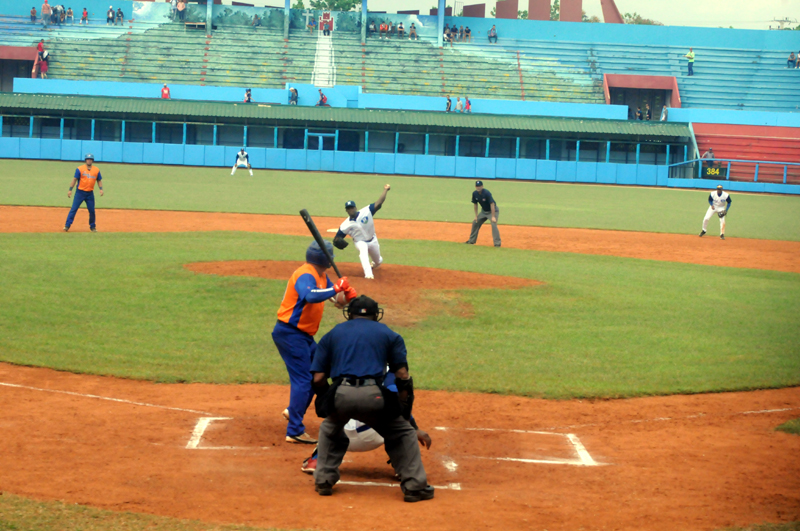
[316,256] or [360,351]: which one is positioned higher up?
[316,256]

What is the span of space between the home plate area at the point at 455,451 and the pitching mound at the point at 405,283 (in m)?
5.13

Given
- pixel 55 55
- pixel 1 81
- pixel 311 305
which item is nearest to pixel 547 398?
pixel 311 305

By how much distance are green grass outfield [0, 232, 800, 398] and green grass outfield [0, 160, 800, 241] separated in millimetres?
11701

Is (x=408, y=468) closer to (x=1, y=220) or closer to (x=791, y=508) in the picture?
(x=791, y=508)

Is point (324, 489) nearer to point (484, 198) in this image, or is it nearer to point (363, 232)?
point (363, 232)

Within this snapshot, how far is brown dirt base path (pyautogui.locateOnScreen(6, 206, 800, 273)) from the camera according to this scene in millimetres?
23828

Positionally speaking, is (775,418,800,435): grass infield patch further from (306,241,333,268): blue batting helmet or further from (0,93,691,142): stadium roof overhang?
(0,93,691,142): stadium roof overhang

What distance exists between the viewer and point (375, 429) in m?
6.82

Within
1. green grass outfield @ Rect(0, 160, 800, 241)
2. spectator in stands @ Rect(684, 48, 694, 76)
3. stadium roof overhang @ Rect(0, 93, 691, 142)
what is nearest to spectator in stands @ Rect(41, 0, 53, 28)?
stadium roof overhang @ Rect(0, 93, 691, 142)

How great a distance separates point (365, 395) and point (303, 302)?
177 cm

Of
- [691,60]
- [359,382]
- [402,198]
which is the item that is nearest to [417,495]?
[359,382]

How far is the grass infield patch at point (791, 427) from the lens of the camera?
9.03 metres

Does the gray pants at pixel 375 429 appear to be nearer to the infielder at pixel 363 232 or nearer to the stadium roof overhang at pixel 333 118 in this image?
the infielder at pixel 363 232

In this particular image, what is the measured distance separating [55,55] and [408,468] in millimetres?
66762
